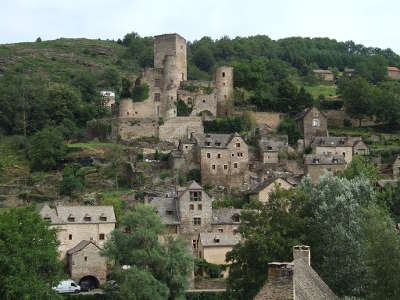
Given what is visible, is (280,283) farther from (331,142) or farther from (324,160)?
(331,142)

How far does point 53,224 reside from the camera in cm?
6806

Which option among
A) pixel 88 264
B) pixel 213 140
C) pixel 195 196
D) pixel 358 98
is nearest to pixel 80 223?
pixel 88 264

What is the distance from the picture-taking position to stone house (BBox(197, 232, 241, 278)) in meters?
68.1

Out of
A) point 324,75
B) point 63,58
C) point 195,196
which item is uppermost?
point 63,58

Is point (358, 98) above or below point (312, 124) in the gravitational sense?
above

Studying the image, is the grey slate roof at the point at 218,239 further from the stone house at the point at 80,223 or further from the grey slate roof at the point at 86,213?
the grey slate roof at the point at 86,213

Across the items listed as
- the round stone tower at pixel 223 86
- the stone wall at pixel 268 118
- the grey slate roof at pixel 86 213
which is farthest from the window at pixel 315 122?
the grey slate roof at pixel 86 213

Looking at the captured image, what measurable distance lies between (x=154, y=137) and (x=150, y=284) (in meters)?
41.5

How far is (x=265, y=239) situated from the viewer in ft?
171

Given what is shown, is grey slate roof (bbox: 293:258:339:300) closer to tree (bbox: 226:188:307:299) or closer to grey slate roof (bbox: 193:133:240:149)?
tree (bbox: 226:188:307:299)

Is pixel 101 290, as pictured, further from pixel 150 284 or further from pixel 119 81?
pixel 119 81

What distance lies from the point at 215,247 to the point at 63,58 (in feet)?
355

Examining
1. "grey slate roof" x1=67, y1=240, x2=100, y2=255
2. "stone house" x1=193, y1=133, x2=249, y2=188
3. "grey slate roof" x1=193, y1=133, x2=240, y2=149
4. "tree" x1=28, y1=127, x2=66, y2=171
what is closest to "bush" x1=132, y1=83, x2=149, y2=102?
"tree" x1=28, y1=127, x2=66, y2=171

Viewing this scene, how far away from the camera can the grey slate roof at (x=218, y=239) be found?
68.6 metres
